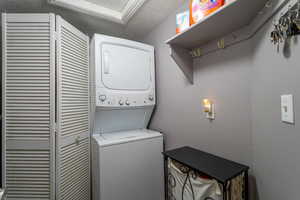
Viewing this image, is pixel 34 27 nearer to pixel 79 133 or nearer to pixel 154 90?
pixel 79 133

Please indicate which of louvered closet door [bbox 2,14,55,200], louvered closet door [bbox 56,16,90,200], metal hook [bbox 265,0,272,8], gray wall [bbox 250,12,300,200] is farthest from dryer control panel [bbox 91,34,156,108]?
metal hook [bbox 265,0,272,8]

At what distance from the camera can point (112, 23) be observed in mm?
1948

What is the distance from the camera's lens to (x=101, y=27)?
2016mm

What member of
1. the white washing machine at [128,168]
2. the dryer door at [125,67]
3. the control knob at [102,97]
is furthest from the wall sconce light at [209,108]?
the control knob at [102,97]

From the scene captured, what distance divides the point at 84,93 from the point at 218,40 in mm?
1613

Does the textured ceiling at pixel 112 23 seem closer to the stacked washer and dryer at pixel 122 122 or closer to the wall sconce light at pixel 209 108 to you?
the stacked washer and dryer at pixel 122 122

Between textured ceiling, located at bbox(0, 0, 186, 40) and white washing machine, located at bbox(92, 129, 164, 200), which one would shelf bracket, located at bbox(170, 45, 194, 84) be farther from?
white washing machine, located at bbox(92, 129, 164, 200)

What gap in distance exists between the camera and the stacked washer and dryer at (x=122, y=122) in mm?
1429

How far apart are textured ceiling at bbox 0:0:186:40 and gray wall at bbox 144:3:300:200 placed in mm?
175

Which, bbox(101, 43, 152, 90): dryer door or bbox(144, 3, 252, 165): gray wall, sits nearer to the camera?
bbox(144, 3, 252, 165): gray wall

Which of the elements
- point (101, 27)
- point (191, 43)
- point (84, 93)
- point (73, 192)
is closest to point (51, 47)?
point (84, 93)

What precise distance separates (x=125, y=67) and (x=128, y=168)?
1.24 m

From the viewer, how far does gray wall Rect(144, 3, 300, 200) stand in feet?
2.23

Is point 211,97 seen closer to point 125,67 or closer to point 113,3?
point 125,67
